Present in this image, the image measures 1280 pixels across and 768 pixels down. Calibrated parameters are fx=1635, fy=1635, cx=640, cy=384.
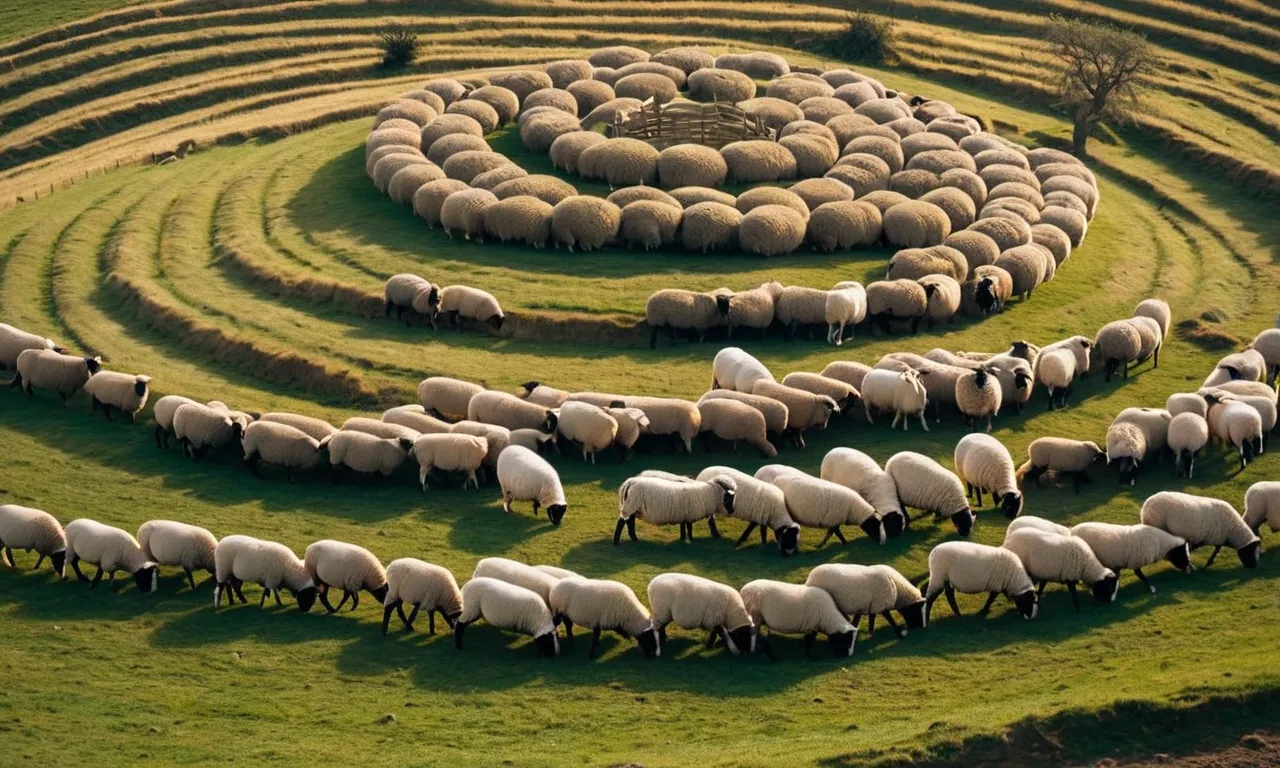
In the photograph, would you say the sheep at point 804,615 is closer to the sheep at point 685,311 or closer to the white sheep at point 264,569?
the white sheep at point 264,569

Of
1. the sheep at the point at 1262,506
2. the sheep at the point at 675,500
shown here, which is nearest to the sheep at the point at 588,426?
the sheep at the point at 675,500

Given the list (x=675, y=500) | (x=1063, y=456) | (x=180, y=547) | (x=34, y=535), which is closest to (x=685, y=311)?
(x=675, y=500)

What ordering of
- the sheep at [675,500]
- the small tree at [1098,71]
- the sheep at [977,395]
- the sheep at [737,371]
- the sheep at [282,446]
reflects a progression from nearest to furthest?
the sheep at [675,500] < the sheep at [282,446] < the sheep at [977,395] < the sheep at [737,371] < the small tree at [1098,71]

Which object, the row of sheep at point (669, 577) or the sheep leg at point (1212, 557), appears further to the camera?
the sheep leg at point (1212, 557)

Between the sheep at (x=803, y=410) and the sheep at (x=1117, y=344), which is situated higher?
the sheep at (x=1117, y=344)

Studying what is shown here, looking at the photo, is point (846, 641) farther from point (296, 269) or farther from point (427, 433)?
point (296, 269)

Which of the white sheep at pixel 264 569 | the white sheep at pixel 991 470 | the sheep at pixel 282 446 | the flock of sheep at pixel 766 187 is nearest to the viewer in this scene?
the white sheep at pixel 264 569

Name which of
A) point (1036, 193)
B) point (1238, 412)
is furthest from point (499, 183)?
point (1238, 412)
